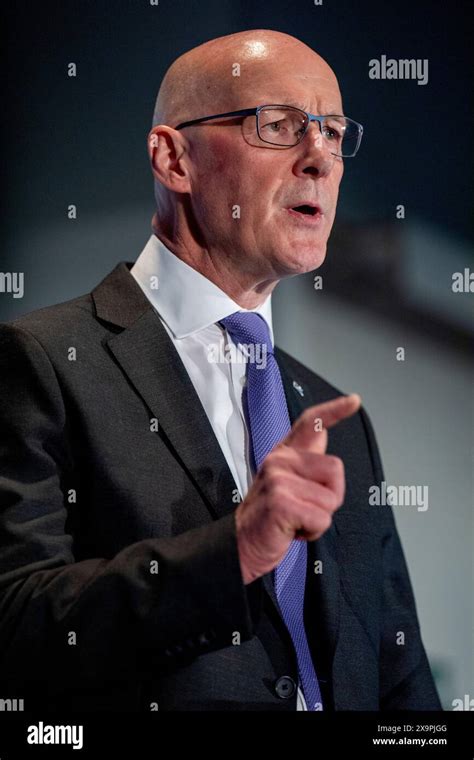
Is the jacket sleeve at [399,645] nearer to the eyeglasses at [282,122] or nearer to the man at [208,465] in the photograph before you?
the man at [208,465]

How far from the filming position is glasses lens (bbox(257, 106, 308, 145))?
5.67 ft

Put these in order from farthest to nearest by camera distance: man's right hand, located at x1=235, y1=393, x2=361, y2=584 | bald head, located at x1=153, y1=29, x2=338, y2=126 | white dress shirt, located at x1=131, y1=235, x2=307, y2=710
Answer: bald head, located at x1=153, y1=29, x2=338, y2=126, white dress shirt, located at x1=131, y1=235, x2=307, y2=710, man's right hand, located at x1=235, y1=393, x2=361, y2=584

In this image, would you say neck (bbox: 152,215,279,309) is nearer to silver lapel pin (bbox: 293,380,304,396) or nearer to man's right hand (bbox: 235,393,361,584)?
silver lapel pin (bbox: 293,380,304,396)

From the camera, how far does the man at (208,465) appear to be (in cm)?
131

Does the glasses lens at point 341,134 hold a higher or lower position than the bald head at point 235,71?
lower

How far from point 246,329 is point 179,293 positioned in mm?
136

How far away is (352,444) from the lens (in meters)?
1.94

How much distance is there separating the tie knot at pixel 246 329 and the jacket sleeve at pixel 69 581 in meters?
0.35

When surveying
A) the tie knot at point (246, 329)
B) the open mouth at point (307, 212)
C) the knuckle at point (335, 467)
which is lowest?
the knuckle at point (335, 467)

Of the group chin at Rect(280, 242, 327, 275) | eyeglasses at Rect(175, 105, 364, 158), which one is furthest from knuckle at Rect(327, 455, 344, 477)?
eyeglasses at Rect(175, 105, 364, 158)

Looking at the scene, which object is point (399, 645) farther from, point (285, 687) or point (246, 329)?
point (246, 329)

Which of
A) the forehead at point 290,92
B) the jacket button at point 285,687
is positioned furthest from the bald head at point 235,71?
the jacket button at point 285,687

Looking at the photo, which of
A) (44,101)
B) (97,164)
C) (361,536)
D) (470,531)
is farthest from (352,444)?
(44,101)

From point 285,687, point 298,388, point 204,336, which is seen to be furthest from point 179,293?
point 285,687
